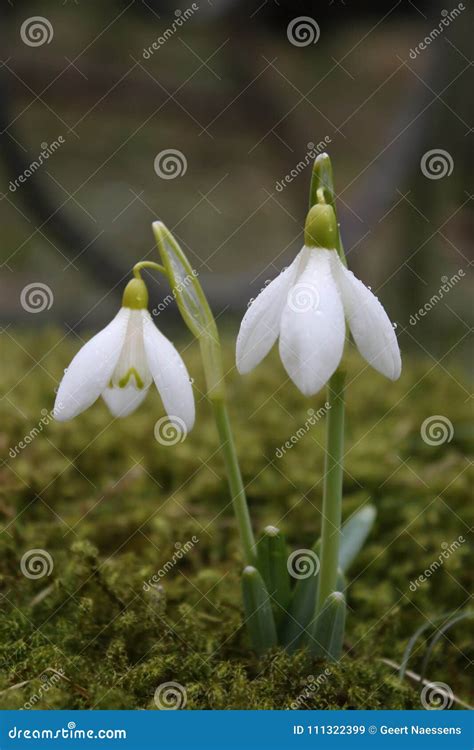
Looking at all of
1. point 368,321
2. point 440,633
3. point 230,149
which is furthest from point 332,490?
point 230,149

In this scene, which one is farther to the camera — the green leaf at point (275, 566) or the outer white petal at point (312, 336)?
the green leaf at point (275, 566)

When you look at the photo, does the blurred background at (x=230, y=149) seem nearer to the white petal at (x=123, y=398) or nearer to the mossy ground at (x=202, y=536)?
the mossy ground at (x=202, y=536)

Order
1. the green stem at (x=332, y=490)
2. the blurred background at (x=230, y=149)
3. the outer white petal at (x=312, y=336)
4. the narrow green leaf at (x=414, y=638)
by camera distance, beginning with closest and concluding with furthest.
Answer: the outer white petal at (x=312, y=336) < the green stem at (x=332, y=490) < the narrow green leaf at (x=414, y=638) < the blurred background at (x=230, y=149)

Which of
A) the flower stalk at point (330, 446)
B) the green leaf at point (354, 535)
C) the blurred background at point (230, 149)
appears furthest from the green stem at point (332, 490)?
the blurred background at point (230, 149)

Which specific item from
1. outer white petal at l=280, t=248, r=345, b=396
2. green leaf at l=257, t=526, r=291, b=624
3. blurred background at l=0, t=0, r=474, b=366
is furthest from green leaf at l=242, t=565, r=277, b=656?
blurred background at l=0, t=0, r=474, b=366

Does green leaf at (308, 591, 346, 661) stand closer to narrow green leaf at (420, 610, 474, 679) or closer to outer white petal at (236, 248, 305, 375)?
narrow green leaf at (420, 610, 474, 679)

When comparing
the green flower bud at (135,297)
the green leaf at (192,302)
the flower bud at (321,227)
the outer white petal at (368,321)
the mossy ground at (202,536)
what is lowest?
the mossy ground at (202,536)
